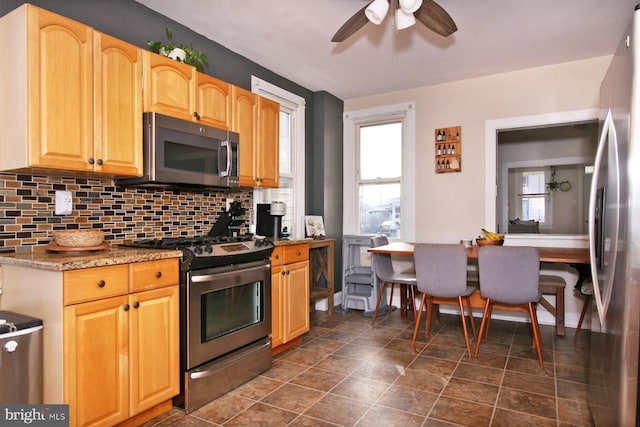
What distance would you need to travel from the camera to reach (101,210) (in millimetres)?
2477

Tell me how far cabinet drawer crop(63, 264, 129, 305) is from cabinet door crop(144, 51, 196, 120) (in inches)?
40.5

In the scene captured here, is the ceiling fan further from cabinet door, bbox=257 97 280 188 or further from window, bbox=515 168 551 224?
window, bbox=515 168 551 224

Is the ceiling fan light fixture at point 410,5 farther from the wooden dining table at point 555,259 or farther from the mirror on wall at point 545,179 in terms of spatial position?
the mirror on wall at point 545,179

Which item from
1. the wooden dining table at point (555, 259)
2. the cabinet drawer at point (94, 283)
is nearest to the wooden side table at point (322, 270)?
the wooden dining table at point (555, 259)

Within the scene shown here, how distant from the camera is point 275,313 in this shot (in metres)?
3.07

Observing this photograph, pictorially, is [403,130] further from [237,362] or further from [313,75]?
[237,362]

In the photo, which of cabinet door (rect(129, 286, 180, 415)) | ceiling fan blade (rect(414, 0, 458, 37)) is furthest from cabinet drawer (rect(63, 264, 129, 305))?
ceiling fan blade (rect(414, 0, 458, 37))

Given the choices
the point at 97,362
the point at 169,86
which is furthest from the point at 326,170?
the point at 97,362

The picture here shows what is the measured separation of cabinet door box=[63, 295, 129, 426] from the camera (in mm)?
1737

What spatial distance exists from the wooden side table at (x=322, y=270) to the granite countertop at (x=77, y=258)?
2.22m

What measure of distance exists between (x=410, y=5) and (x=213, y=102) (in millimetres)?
1446

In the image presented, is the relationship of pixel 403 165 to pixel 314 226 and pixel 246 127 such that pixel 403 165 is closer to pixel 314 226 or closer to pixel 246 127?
pixel 314 226

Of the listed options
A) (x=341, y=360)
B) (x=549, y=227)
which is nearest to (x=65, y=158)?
(x=341, y=360)

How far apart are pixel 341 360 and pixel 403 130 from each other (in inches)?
112
